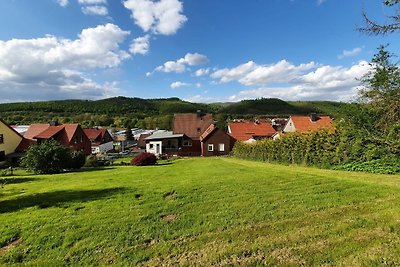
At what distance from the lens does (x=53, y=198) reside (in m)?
13.6

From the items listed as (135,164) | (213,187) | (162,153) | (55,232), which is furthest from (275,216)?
(162,153)

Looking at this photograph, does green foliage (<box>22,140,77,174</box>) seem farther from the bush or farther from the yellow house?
the yellow house

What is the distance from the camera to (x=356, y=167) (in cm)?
1777

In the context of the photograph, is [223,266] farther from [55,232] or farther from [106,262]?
[55,232]

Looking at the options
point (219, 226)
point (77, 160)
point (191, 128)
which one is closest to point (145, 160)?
point (77, 160)

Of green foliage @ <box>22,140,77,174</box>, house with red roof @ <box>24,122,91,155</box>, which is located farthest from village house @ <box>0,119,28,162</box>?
green foliage @ <box>22,140,77,174</box>

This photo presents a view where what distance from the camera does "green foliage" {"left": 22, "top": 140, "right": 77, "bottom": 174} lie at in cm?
2909

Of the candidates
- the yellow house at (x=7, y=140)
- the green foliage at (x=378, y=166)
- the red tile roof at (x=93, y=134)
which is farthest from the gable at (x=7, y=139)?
the green foliage at (x=378, y=166)

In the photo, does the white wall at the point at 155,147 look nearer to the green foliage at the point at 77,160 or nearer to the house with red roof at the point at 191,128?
the house with red roof at the point at 191,128

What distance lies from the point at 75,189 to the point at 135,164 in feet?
52.6

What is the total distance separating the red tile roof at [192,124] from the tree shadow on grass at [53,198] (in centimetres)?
4143

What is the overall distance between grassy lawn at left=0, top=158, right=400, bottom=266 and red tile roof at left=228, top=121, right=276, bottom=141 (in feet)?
145

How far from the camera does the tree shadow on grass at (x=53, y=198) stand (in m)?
12.6

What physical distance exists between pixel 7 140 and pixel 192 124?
1268 inches
